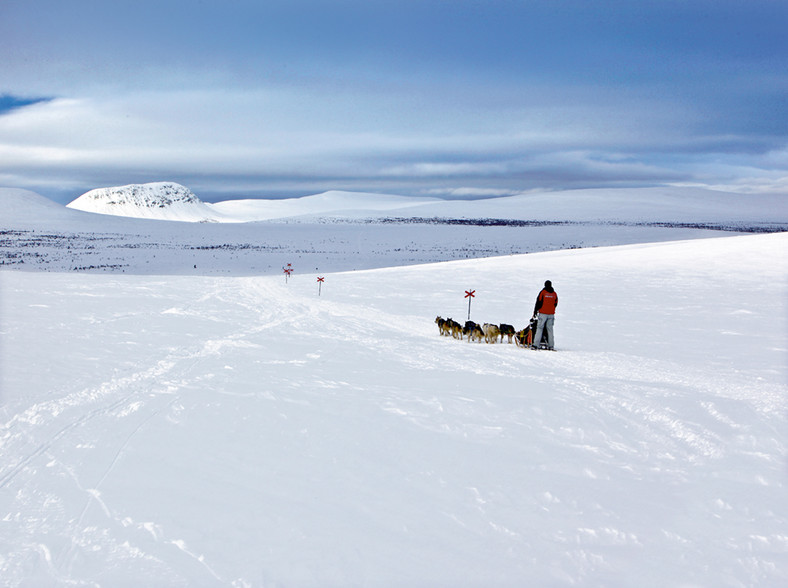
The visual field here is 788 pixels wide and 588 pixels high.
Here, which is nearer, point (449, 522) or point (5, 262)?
point (449, 522)

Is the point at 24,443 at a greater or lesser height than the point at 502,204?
lesser

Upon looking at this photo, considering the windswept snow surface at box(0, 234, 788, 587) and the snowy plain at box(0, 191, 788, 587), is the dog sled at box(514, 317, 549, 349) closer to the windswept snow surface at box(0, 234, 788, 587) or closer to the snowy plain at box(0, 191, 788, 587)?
the snowy plain at box(0, 191, 788, 587)

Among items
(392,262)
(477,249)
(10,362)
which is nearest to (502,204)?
(477,249)

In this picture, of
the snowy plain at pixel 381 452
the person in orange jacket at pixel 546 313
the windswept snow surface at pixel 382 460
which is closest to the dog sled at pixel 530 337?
the person in orange jacket at pixel 546 313

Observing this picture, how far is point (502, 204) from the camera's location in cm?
10750

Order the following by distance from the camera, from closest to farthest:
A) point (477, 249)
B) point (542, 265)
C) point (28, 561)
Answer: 1. point (28, 561)
2. point (542, 265)
3. point (477, 249)

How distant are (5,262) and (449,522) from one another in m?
36.8

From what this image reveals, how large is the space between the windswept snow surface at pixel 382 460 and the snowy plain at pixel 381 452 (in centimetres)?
2

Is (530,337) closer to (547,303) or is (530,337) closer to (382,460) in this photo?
(547,303)

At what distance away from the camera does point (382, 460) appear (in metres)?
5.47

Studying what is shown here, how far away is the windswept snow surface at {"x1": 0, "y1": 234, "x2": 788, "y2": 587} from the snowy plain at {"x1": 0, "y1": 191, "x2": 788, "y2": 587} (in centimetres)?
2

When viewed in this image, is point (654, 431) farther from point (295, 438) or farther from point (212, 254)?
point (212, 254)

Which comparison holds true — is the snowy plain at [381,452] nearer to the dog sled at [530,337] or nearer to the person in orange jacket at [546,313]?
the dog sled at [530,337]

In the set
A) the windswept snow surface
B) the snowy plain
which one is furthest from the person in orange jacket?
the snowy plain
